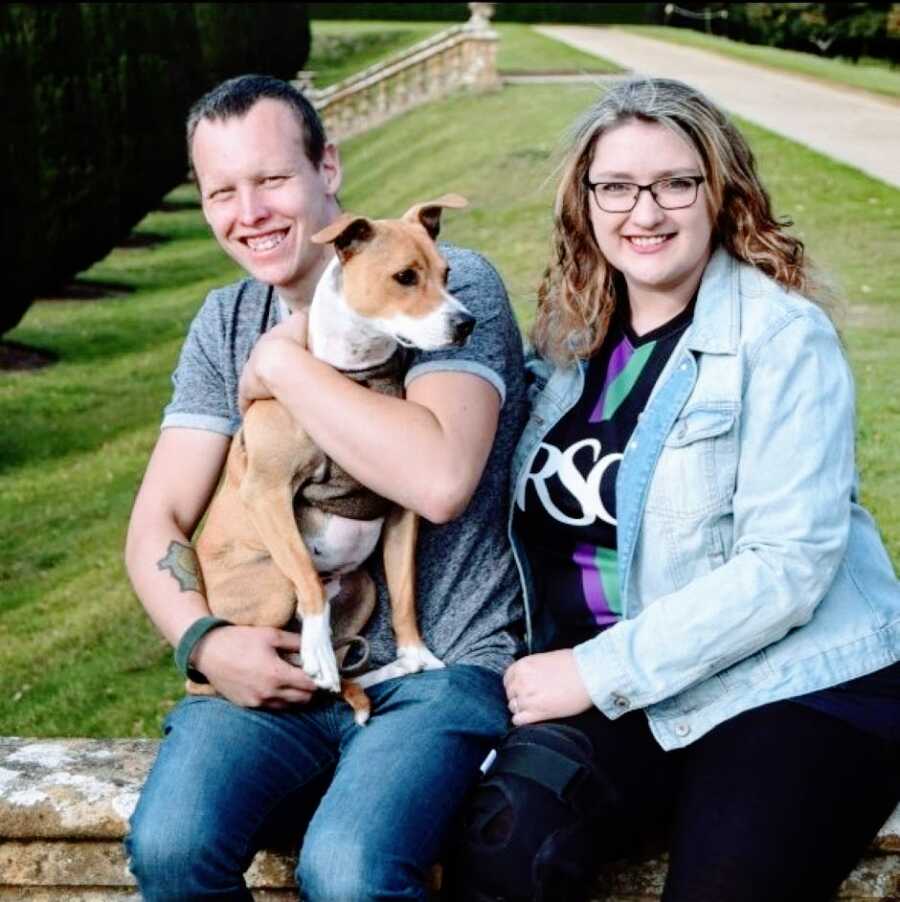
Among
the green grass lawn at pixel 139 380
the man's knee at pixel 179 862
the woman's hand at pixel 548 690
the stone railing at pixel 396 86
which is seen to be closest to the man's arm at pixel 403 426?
the woman's hand at pixel 548 690

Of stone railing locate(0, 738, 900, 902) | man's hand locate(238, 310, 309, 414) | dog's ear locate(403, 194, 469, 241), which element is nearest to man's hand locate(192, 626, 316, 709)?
stone railing locate(0, 738, 900, 902)

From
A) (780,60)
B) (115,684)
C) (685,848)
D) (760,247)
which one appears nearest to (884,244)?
(115,684)

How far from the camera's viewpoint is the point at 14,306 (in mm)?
10914

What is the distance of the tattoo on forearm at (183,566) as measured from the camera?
2938 millimetres

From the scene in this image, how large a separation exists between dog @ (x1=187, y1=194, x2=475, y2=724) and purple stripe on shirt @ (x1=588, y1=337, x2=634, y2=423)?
0.30 meters

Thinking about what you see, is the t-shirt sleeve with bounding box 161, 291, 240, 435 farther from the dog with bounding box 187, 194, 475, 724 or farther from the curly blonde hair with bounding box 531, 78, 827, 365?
the curly blonde hair with bounding box 531, 78, 827, 365

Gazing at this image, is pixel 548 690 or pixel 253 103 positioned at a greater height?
pixel 253 103

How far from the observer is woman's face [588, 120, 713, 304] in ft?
8.88

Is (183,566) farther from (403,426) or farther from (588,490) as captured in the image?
(588,490)

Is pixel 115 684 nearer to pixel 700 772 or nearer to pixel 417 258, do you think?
pixel 417 258

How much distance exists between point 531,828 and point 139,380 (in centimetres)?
924

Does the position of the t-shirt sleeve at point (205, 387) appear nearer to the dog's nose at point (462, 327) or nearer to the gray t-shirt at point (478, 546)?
the gray t-shirt at point (478, 546)

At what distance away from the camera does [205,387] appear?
3.08m

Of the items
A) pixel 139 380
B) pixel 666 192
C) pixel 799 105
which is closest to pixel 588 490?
pixel 666 192
